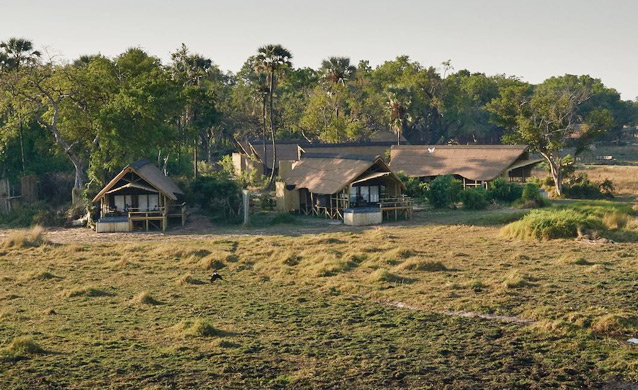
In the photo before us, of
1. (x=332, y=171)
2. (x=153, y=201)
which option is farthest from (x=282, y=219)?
(x=153, y=201)

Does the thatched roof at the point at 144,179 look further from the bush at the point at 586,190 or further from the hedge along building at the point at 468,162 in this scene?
the bush at the point at 586,190

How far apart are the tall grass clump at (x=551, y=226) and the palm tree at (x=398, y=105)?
4139 cm

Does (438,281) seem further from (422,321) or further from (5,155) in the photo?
(5,155)

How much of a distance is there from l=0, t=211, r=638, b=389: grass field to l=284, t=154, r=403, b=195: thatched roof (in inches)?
367

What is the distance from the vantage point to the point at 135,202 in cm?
4584

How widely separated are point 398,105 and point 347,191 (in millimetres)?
34419

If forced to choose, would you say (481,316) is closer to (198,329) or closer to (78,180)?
(198,329)

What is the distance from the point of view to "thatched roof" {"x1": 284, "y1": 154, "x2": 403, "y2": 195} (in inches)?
1800

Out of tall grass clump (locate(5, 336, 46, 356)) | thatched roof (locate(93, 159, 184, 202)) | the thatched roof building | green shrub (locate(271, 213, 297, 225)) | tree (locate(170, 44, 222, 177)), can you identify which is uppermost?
tree (locate(170, 44, 222, 177))

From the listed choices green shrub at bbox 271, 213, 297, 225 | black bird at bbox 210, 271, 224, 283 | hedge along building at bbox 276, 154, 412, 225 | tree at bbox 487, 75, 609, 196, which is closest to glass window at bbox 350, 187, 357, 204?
hedge along building at bbox 276, 154, 412, 225

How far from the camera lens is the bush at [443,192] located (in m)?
50.0

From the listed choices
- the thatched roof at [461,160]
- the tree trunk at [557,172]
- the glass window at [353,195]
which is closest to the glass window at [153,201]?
the glass window at [353,195]

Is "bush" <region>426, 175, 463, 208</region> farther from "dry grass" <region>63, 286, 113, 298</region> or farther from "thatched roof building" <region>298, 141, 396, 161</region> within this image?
"dry grass" <region>63, 286, 113, 298</region>

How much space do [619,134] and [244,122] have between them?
5745cm
